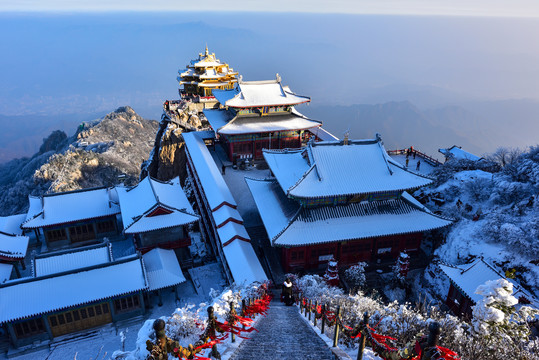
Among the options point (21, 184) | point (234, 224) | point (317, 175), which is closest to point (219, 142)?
point (234, 224)

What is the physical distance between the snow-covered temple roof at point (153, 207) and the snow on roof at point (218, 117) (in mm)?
9702

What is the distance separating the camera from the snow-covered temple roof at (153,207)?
2570 centimetres

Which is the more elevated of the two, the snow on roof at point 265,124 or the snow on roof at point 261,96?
the snow on roof at point 261,96

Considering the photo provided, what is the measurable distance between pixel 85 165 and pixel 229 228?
45.6 meters

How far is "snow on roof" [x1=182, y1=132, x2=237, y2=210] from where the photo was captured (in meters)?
28.9

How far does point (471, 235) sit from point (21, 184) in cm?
7159

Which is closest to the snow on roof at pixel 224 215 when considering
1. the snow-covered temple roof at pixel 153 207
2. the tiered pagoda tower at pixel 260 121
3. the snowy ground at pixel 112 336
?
the snow-covered temple roof at pixel 153 207

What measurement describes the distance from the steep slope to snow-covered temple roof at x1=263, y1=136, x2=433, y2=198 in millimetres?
26666

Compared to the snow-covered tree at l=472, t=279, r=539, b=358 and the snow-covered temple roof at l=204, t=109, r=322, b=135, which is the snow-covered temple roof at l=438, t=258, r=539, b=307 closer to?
the snow-covered tree at l=472, t=279, r=539, b=358

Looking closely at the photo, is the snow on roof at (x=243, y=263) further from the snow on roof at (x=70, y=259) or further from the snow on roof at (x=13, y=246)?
the snow on roof at (x=13, y=246)

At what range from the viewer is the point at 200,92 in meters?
59.1

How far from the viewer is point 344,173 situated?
23.1m

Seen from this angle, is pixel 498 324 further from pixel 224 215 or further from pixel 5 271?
pixel 5 271

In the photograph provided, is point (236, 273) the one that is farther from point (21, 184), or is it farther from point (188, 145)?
point (21, 184)
